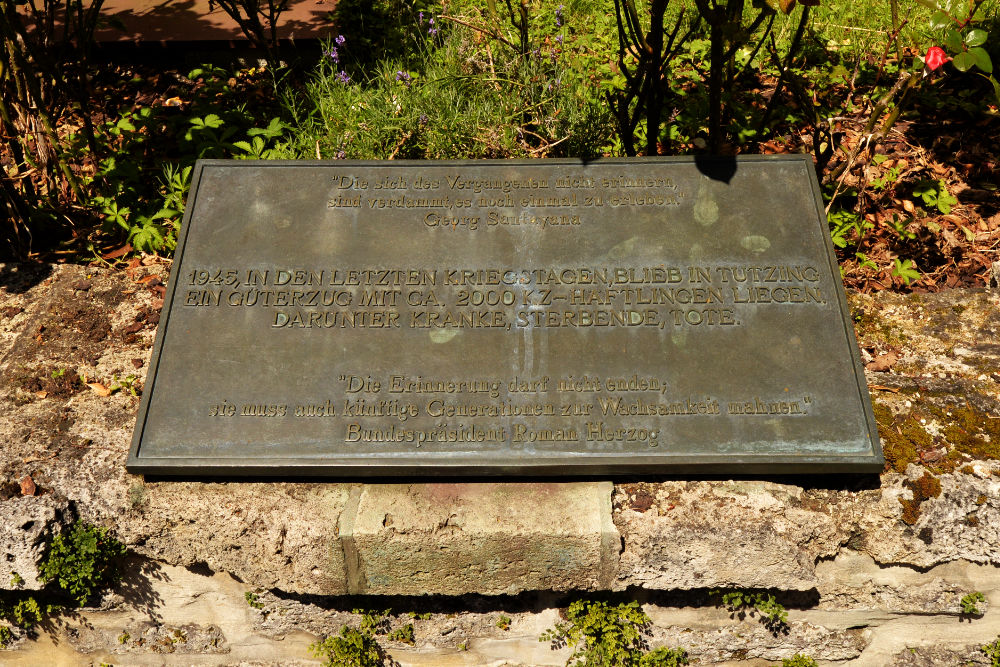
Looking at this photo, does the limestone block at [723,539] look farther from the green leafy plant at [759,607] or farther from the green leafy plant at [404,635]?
the green leafy plant at [404,635]

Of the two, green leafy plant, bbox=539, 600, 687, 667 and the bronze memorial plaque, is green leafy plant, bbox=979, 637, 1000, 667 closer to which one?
the bronze memorial plaque

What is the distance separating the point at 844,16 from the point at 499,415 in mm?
4639

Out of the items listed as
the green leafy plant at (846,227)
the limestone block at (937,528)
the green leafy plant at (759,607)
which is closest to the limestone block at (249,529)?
the green leafy plant at (759,607)

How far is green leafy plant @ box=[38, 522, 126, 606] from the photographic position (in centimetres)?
273

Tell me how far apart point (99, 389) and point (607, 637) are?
7.92 feet

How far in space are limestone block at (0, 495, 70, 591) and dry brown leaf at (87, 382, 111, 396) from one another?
22.6 inches

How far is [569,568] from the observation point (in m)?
2.69

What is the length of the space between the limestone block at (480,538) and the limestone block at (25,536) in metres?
1.13

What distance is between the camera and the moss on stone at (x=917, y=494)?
9.06ft

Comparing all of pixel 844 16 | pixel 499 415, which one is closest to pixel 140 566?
pixel 499 415

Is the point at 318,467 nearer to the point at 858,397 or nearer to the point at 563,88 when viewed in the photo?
the point at 858,397

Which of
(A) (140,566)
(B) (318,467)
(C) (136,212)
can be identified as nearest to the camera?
(B) (318,467)

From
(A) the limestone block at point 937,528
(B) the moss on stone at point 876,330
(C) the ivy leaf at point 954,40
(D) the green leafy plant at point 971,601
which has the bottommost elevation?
(D) the green leafy plant at point 971,601

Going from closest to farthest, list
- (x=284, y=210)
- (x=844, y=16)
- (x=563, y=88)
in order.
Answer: (x=284, y=210), (x=563, y=88), (x=844, y=16)
